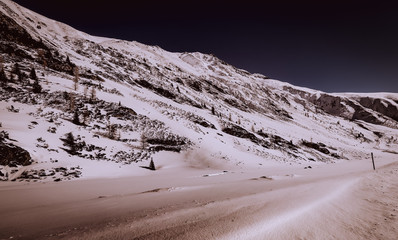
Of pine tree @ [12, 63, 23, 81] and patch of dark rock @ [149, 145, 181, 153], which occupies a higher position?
pine tree @ [12, 63, 23, 81]

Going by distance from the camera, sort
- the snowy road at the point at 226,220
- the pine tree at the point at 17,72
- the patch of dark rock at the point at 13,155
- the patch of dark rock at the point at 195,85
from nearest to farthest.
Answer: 1. the snowy road at the point at 226,220
2. the patch of dark rock at the point at 13,155
3. the pine tree at the point at 17,72
4. the patch of dark rock at the point at 195,85

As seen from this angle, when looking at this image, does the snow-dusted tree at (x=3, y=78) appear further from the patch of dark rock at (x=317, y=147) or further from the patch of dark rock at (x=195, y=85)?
the patch of dark rock at (x=317, y=147)

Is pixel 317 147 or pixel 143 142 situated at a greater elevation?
pixel 143 142

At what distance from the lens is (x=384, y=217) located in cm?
488

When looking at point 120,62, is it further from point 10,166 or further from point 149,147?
point 10,166

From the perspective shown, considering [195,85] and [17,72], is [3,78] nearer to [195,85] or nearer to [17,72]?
[17,72]

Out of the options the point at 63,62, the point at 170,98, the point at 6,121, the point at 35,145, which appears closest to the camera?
the point at 35,145

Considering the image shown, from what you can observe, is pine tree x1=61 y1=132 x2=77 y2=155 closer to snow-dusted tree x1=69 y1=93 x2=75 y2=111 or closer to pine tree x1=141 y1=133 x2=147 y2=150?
pine tree x1=141 y1=133 x2=147 y2=150

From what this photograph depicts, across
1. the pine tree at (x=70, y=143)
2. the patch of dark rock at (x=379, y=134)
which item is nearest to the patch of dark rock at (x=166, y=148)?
the pine tree at (x=70, y=143)

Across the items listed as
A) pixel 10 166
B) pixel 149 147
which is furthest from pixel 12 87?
pixel 149 147

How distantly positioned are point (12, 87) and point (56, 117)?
31.8 ft

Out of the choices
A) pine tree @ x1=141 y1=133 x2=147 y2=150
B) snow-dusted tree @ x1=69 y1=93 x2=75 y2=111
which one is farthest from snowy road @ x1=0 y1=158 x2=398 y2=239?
snow-dusted tree @ x1=69 y1=93 x2=75 y2=111

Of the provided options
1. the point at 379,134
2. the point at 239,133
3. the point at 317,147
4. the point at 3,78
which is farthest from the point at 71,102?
the point at 379,134

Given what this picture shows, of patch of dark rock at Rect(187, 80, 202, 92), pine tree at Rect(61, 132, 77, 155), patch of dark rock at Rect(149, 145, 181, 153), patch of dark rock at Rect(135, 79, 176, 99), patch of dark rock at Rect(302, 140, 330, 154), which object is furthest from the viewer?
patch of dark rock at Rect(187, 80, 202, 92)
